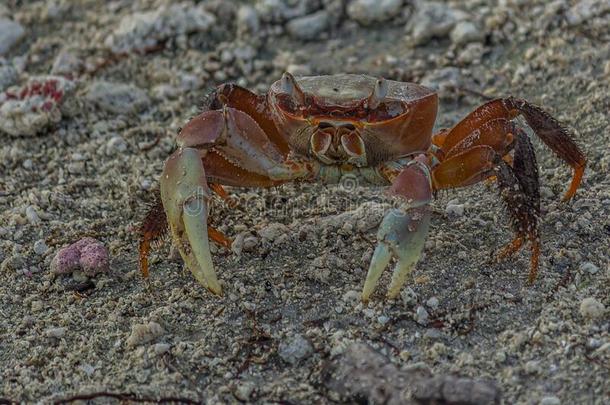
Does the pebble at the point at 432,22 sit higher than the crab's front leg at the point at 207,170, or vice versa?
the crab's front leg at the point at 207,170

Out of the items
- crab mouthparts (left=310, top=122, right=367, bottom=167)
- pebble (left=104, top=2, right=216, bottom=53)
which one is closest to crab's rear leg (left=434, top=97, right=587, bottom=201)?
crab mouthparts (left=310, top=122, right=367, bottom=167)

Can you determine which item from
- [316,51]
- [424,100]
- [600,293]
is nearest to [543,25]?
[316,51]

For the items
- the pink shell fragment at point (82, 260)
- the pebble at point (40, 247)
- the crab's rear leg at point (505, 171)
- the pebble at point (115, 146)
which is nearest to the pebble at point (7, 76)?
the pebble at point (115, 146)

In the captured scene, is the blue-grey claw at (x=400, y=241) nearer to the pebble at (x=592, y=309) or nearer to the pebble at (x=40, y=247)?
the pebble at (x=592, y=309)

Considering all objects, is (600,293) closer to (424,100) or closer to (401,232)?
(401,232)

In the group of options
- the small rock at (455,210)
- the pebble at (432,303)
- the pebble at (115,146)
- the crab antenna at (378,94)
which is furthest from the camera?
the pebble at (115,146)

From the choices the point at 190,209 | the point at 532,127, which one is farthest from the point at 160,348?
the point at 532,127

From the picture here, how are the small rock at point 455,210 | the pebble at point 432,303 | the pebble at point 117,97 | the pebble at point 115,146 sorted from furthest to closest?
the pebble at point 117,97 → the pebble at point 115,146 → the small rock at point 455,210 → the pebble at point 432,303
